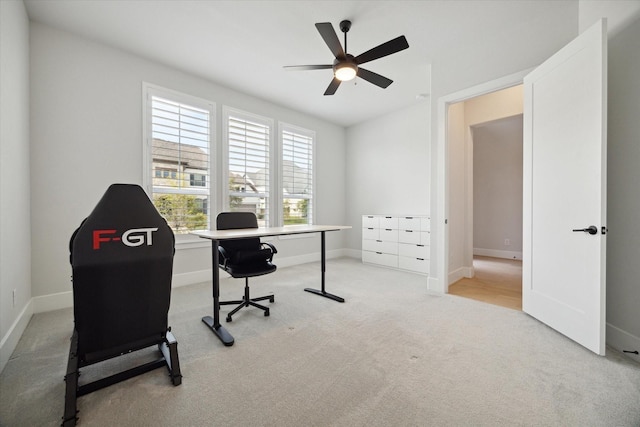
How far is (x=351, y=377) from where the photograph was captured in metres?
1.60

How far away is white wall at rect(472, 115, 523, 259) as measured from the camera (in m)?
5.85

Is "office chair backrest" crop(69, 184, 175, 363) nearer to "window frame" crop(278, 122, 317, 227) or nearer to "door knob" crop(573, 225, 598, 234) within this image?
"door knob" crop(573, 225, 598, 234)

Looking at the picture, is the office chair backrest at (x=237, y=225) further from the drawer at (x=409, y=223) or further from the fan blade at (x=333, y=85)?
the drawer at (x=409, y=223)

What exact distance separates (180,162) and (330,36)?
252 centimetres

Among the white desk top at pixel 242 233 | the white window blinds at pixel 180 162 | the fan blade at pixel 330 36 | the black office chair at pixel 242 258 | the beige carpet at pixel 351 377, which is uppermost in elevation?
the fan blade at pixel 330 36

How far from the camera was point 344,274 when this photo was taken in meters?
4.22

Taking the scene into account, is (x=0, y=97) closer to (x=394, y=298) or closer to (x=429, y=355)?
(x=429, y=355)

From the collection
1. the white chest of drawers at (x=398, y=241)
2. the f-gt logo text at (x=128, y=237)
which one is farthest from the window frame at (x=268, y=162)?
the f-gt logo text at (x=128, y=237)

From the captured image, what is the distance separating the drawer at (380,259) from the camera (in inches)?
182

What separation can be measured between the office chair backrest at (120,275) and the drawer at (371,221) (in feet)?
12.5

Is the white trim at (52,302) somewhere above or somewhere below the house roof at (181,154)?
below

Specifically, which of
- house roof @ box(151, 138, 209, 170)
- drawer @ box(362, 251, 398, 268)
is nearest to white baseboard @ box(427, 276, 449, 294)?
drawer @ box(362, 251, 398, 268)

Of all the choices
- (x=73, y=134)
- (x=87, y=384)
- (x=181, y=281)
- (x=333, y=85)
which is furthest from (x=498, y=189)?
(x=73, y=134)

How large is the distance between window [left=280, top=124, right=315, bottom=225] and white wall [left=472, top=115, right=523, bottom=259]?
3623 millimetres
